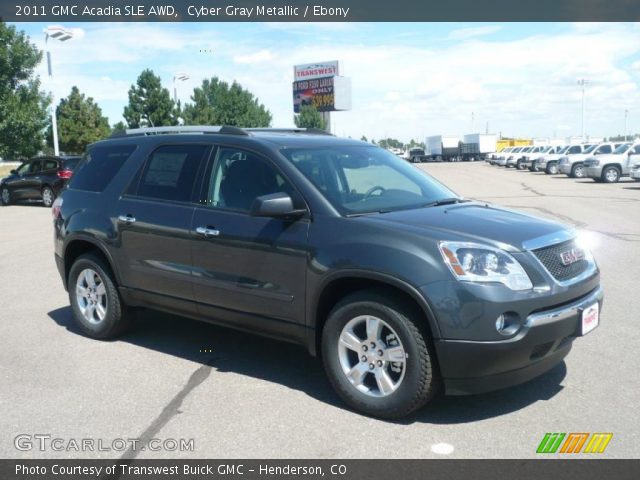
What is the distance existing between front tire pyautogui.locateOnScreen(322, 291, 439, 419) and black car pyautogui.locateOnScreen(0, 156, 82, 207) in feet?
60.4

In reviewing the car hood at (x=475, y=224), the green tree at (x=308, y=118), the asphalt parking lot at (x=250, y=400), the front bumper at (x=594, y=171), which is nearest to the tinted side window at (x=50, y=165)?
the asphalt parking lot at (x=250, y=400)

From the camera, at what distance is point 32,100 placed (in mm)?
33094

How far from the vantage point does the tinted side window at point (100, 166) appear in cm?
620

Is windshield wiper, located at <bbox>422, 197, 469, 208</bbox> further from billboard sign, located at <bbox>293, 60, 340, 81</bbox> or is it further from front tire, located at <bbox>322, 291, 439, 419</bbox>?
billboard sign, located at <bbox>293, 60, 340, 81</bbox>

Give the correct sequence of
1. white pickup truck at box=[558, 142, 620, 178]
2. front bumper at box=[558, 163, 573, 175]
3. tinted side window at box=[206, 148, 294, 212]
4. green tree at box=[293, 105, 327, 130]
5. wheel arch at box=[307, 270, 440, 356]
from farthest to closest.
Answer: green tree at box=[293, 105, 327, 130]
front bumper at box=[558, 163, 573, 175]
white pickup truck at box=[558, 142, 620, 178]
tinted side window at box=[206, 148, 294, 212]
wheel arch at box=[307, 270, 440, 356]

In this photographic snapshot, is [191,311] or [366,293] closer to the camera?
[366,293]

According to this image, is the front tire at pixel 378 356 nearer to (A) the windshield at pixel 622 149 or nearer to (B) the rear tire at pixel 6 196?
(B) the rear tire at pixel 6 196

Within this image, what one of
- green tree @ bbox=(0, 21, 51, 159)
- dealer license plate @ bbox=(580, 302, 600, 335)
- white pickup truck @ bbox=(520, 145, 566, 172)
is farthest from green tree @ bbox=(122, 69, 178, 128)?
dealer license plate @ bbox=(580, 302, 600, 335)

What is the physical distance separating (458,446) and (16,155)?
34.7 meters

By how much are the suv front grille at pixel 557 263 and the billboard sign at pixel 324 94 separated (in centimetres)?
8606

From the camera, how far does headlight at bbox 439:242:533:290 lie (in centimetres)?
399

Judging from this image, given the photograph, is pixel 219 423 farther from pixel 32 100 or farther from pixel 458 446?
pixel 32 100
